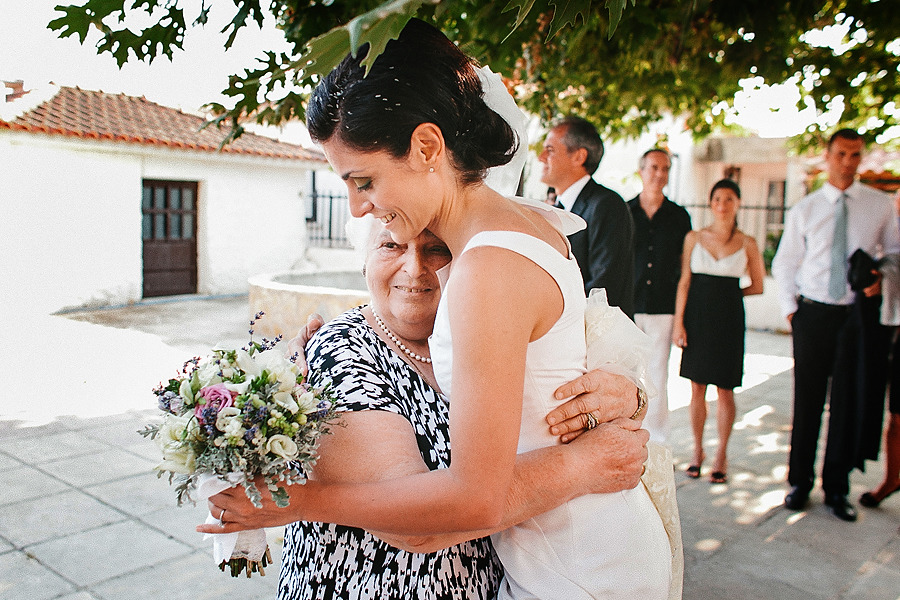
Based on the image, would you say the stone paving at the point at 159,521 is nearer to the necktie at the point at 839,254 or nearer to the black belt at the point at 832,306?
the black belt at the point at 832,306

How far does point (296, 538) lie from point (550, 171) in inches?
152

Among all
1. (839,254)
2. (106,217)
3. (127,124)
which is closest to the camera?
(839,254)

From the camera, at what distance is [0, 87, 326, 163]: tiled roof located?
1492 centimetres

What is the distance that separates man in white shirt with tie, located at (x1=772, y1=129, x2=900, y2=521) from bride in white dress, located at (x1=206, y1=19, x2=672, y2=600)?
389cm

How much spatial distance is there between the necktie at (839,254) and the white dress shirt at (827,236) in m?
0.03

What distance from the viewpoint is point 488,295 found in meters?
1.44

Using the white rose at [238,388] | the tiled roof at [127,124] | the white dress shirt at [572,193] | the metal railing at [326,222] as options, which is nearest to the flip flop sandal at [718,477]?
the white dress shirt at [572,193]

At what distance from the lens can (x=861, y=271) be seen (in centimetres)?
497

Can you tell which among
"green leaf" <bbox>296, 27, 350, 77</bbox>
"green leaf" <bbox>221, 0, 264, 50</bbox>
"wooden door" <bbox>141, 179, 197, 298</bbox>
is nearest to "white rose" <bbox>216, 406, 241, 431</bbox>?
"green leaf" <bbox>296, 27, 350, 77</bbox>

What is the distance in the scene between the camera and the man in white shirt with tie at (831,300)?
515 cm

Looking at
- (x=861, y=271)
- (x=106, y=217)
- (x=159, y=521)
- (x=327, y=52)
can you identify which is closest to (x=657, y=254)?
(x=861, y=271)

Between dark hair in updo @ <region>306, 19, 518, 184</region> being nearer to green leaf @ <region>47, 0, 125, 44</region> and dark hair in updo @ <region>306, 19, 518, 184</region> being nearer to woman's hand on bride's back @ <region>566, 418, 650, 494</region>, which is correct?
woman's hand on bride's back @ <region>566, 418, 650, 494</region>

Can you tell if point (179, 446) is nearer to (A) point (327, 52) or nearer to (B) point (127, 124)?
(A) point (327, 52)

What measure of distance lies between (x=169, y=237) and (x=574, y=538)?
17.6 metres
